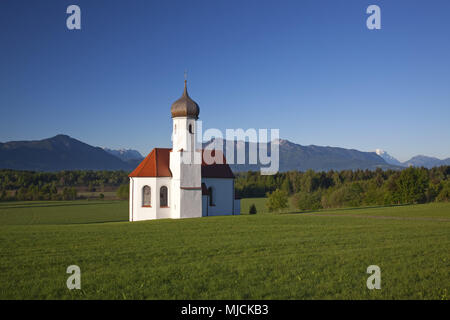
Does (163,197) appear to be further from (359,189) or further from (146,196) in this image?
(359,189)

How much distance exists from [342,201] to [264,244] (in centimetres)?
6005

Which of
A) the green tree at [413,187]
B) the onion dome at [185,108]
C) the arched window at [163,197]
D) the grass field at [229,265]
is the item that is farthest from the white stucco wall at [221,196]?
the green tree at [413,187]

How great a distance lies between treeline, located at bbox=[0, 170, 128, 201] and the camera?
81438 mm

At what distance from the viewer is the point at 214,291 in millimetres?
8812

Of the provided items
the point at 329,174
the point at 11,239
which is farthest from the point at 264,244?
the point at 329,174

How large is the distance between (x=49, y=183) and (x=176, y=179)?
241 feet

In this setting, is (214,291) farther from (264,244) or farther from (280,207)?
(280,207)

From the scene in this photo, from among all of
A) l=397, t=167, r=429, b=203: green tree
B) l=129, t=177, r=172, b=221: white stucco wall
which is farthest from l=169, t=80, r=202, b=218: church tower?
l=397, t=167, r=429, b=203: green tree

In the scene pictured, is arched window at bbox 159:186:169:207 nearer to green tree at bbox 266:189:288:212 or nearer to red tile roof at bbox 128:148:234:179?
red tile roof at bbox 128:148:234:179

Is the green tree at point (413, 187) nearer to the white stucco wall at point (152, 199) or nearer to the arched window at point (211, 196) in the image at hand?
the arched window at point (211, 196)

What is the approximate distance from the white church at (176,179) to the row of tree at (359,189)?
27665 mm

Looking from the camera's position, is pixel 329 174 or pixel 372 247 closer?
pixel 372 247

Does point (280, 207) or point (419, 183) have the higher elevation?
point (419, 183)

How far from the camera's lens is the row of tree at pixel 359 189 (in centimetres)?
5447
